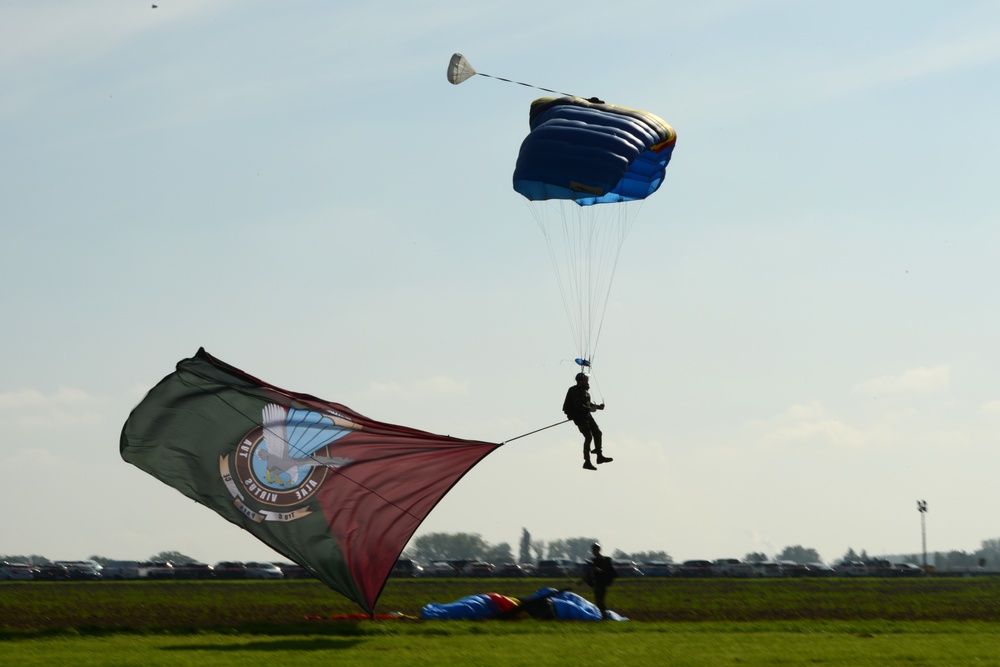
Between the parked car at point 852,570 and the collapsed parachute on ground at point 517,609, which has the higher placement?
the parked car at point 852,570

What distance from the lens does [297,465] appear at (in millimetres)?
16828

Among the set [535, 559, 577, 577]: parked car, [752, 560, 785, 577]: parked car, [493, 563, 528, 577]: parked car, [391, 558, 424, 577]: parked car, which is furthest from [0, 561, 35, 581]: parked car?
[752, 560, 785, 577]: parked car

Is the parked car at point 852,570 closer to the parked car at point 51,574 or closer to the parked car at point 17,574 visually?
the parked car at point 51,574

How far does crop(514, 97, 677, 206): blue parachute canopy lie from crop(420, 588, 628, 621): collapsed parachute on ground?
20.8 feet

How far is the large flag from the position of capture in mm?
16547

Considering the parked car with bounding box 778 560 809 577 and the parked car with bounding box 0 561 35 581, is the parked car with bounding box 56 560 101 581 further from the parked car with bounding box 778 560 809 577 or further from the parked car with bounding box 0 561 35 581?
the parked car with bounding box 778 560 809 577

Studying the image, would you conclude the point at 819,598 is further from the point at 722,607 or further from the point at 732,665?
the point at 732,665

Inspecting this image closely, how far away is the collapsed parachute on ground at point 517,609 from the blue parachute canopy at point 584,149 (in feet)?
20.8

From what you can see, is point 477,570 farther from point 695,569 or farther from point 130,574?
point 130,574

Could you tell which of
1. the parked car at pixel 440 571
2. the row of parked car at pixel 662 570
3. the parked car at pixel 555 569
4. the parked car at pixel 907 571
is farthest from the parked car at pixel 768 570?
the parked car at pixel 440 571

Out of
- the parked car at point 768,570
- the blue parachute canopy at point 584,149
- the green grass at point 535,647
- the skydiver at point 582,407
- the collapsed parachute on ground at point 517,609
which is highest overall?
the blue parachute canopy at point 584,149

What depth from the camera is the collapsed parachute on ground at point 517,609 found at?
1877 centimetres

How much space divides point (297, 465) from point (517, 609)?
4362 mm

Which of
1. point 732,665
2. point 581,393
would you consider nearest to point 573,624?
point 581,393
